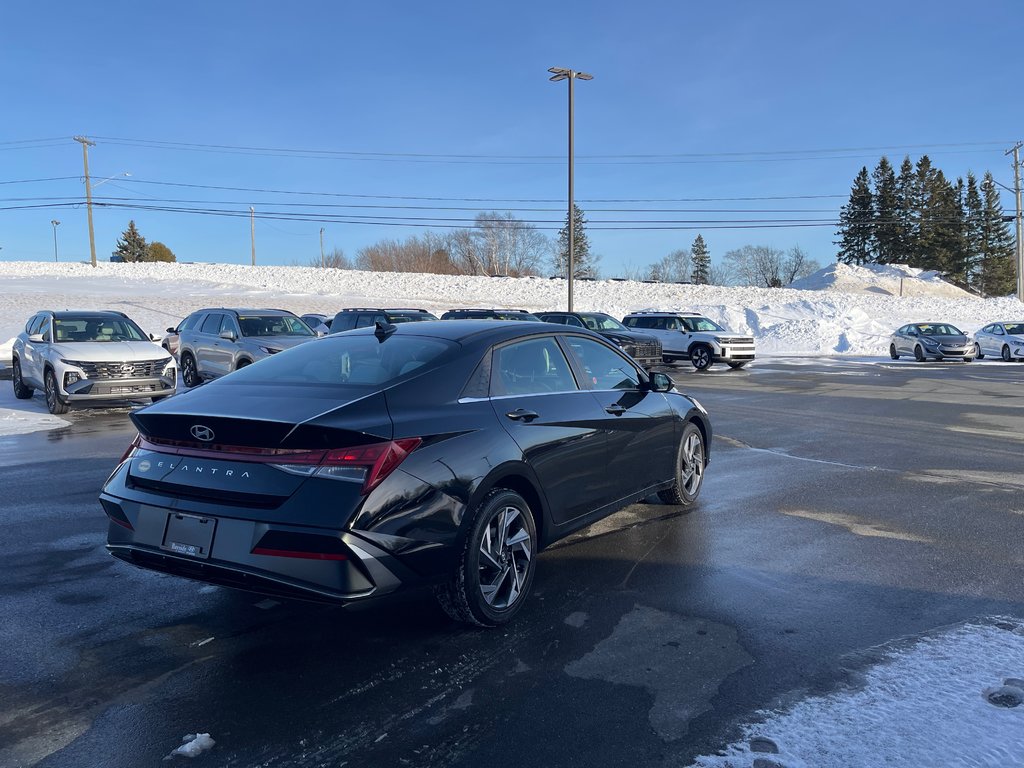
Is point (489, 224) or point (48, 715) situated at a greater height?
point (489, 224)

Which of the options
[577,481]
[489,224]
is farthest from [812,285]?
[577,481]

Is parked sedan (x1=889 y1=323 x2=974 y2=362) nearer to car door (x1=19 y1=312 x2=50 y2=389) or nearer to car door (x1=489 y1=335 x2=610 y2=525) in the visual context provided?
car door (x1=19 y1=312 x2=50 y2=389)

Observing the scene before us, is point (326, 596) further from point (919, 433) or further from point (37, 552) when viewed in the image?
point (919, 433)

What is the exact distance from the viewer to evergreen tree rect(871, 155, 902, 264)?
9188 cm

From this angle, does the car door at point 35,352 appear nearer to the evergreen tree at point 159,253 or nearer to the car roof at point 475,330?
the car roof at point 475,330

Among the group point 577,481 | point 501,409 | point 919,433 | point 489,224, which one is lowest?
point 919,433

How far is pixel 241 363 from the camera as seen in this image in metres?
15.8

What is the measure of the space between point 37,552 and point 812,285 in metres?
90.4

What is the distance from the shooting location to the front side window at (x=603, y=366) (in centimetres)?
563

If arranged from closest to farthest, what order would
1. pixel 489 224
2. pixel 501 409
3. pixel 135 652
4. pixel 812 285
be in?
pixel 135 652
pixel 501 409
pixel 812 285
pixel 489 224

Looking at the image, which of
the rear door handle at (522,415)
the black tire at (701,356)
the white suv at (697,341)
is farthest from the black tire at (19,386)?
the black tire at (701,356)

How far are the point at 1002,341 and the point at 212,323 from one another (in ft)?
89.6

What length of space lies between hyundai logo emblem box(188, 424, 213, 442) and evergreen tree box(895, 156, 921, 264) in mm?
100494

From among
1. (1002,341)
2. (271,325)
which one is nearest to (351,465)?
(271,325)
